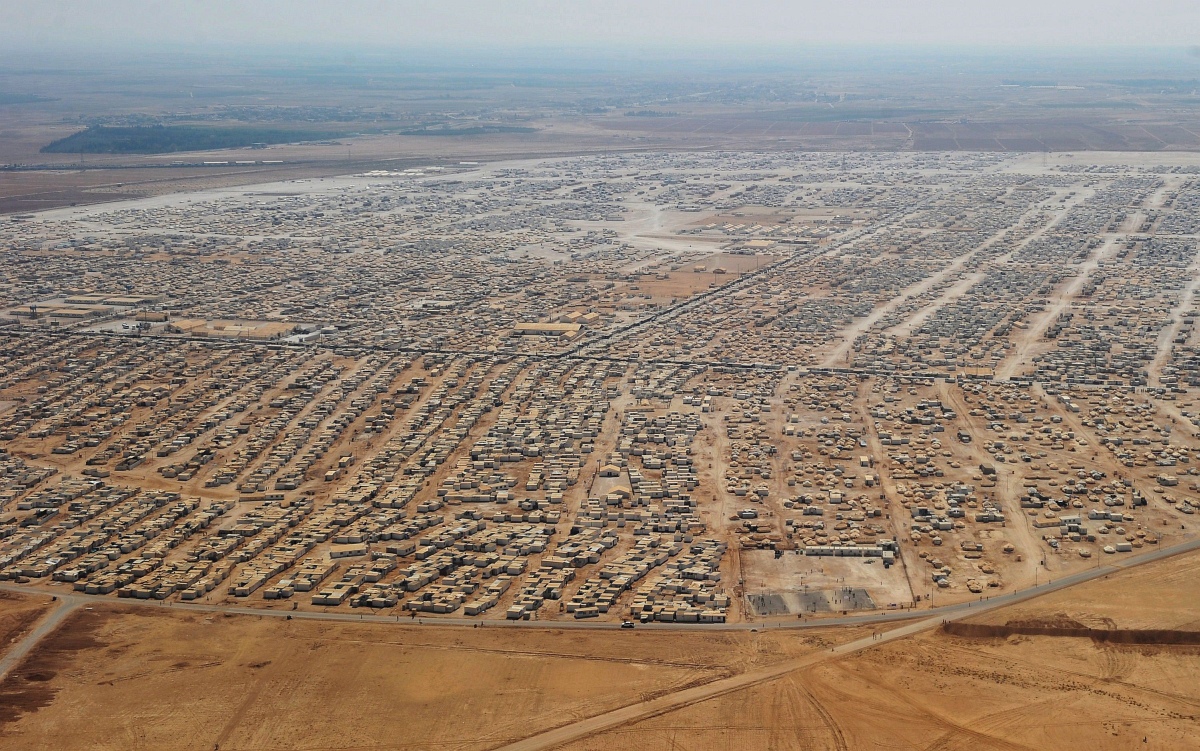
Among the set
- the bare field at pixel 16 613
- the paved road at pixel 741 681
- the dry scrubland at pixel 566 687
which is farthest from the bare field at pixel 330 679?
the bare field at pixel 16 613

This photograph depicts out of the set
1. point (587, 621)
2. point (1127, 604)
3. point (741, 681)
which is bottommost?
point (741, 681)

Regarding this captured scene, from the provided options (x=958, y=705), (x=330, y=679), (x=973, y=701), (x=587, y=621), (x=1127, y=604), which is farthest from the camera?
(x=1127, y=604)

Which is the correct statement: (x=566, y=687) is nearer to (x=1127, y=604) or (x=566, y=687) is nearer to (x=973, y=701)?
(x=973, y=701)

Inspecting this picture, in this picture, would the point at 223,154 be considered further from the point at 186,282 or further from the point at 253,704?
the point at 253,704

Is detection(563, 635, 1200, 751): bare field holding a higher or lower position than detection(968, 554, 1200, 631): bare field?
lower

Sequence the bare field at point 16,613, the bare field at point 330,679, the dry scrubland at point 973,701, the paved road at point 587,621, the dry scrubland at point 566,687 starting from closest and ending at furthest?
1. the dry scrubland at point 973,701
2. the dry scrubland at point 566,687
3. the bare field at point 330,679
4. the bare field at point 16,613
5. the paved road at point 587,621

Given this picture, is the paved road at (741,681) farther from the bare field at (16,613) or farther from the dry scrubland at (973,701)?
the bare field at (16,613)

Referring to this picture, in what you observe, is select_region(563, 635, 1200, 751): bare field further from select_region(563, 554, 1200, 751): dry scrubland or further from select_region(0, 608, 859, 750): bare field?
select_region(0, 608, 859, 750): bare field

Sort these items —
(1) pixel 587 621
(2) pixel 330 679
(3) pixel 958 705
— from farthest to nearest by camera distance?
(1) pixel 587 621
(2) pixel 330 679
(3) pixel 958 705

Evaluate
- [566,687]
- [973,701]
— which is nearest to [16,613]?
[566,687]

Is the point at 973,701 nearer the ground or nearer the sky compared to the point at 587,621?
nearer the ground

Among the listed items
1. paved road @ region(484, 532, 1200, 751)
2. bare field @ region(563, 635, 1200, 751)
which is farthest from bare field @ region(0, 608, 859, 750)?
bare field @ region(563, 635, 1200, 751)
